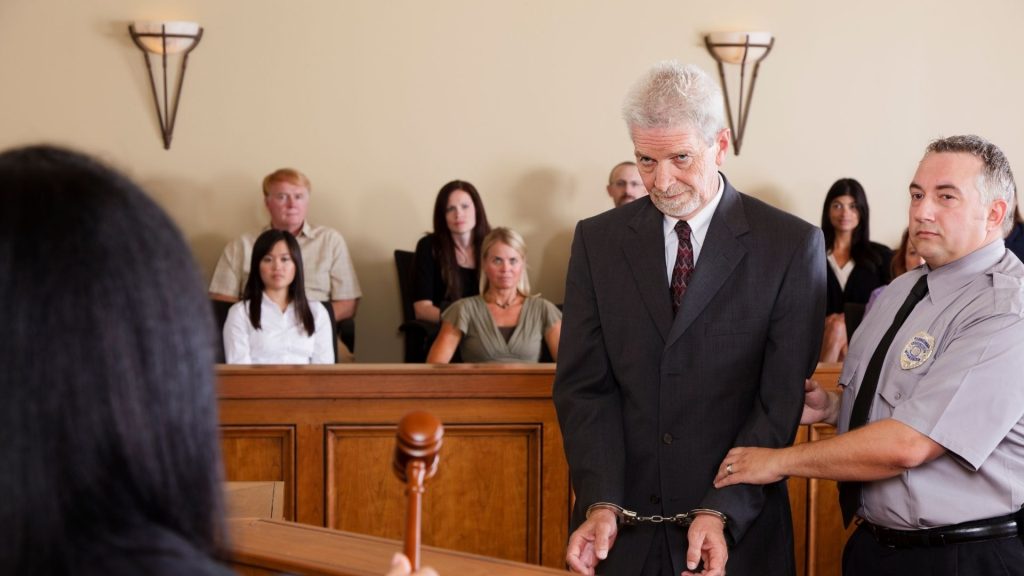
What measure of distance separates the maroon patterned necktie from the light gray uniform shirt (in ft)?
1.34

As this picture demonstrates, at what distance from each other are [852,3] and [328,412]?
4.98 m

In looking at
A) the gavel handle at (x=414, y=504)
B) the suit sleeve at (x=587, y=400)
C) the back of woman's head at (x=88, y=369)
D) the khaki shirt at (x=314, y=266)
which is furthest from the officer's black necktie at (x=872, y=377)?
the khaki shirt at (x=314, y=266)

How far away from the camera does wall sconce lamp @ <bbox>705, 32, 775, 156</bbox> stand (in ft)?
22.6

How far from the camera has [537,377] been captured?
3500 millimetres

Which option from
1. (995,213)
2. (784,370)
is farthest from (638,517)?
(995,213)

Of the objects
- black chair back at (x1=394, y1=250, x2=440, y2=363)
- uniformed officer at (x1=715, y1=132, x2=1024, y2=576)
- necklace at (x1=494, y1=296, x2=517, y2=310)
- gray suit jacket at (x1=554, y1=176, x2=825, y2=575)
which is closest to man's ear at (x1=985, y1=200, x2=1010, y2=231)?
uniformed officer at (x1=715, y1=132, x2=1024, y2=576)

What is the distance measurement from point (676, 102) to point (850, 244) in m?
4.65

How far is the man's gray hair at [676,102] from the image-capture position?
210 cm

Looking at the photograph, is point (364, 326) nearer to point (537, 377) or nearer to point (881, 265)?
point (881, 265)

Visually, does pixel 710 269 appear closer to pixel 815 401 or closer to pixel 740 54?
pixel 815 401

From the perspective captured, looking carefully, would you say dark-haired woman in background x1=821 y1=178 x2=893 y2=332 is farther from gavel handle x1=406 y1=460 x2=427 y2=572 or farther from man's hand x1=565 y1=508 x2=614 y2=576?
gavel handle x1=406 y1=460 x2=427 y2=572

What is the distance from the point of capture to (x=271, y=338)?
5.06 m

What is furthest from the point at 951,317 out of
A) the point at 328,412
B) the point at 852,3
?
the point at 852,3

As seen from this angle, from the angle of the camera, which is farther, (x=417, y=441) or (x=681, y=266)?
(x=681, y=266)
